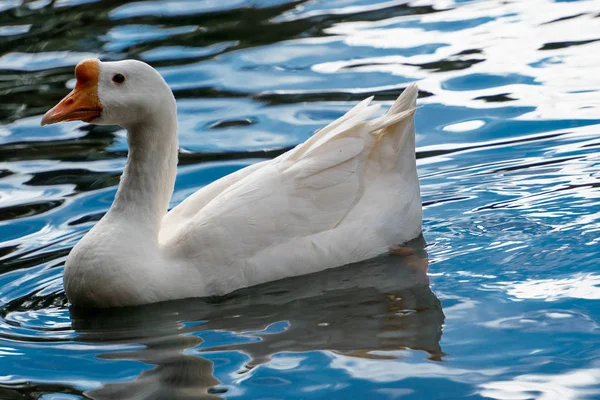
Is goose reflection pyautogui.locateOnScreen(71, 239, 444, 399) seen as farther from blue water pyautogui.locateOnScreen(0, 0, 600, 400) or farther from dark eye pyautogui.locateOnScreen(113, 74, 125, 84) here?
dark eye pyautogui.locateOnScreen(113, 74, 125, 84)

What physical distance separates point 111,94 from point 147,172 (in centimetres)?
55

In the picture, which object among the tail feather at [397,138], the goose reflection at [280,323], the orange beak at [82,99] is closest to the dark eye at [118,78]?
the orange beak at [82,99]

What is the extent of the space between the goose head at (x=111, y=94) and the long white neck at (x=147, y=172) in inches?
5.4

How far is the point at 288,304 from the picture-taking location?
6.39 m

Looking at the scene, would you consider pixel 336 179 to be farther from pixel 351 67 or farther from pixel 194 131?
pixel 351 67

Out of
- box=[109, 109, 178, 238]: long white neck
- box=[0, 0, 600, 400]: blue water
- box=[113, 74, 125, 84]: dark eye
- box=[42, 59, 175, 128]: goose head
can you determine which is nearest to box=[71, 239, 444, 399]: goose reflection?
box=[0, 0, 600, 400]: blue water

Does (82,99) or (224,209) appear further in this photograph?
(224,209)

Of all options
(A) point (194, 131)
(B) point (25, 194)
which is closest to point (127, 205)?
(B) point (25, 194)

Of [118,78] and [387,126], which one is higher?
[118,78]

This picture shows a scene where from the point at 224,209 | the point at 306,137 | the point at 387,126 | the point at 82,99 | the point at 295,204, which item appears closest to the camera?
the point at 82,99

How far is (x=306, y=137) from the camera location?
956cm

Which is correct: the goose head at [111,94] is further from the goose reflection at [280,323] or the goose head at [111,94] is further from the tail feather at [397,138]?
the tail feather at [397,138]

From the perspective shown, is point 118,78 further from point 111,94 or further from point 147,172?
point 147,172

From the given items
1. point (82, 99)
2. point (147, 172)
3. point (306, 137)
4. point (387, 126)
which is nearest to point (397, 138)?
point (387, 126)
